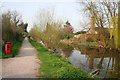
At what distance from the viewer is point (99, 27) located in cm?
1781

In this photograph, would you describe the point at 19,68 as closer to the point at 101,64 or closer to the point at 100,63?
the point at 101,64

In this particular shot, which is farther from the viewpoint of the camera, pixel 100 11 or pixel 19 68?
pixel 100 11

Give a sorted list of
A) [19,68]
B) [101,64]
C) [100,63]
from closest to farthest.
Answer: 1. [19,68]
2. [101,64]
3. [100,63]

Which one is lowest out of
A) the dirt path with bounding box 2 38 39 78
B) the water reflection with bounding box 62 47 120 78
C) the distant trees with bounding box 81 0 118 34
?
the water reflection with bounding box 62 47 120 78

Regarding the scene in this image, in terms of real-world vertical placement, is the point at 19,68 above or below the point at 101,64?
above

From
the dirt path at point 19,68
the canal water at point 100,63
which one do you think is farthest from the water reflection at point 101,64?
the dirt path at point 19,68

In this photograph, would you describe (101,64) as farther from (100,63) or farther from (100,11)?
(100,11)

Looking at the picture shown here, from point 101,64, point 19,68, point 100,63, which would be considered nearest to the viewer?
point 19,68

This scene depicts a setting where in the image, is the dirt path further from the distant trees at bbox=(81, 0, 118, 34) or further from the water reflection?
the distant trees at bbox=(81, 0, 118, 34)

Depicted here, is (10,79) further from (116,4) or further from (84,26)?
(116,4)

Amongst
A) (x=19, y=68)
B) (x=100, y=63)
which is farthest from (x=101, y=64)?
(x=19, y=68)

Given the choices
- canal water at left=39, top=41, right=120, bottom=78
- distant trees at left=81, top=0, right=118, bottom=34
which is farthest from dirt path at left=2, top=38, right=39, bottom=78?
distant trees at left=81, top=0, right=118, bottom=34

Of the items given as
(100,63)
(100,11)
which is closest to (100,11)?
(100,11)

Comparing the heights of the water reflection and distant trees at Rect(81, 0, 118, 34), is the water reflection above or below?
below
